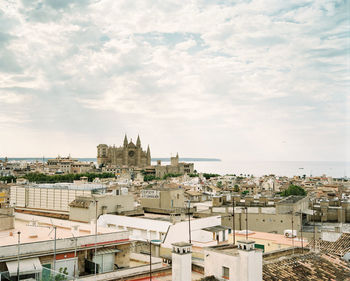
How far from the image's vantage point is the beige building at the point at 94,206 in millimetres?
22891

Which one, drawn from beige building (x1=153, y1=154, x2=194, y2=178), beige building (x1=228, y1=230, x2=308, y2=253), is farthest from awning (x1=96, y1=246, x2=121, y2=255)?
beige building (x1=153, y1=154, x2=194, y2=178)

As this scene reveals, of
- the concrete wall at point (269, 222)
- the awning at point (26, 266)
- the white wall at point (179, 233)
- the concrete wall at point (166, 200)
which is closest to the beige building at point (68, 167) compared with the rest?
the concrete wall at point (166, 200)

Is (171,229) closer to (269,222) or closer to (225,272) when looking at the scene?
(225,272)

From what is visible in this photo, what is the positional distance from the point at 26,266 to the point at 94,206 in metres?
12.1

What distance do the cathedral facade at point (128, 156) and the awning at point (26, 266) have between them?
170460mm

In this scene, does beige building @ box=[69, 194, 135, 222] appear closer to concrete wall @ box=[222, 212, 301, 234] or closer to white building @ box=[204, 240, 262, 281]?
concrete wall @ box=[222, 212, 301, 234]

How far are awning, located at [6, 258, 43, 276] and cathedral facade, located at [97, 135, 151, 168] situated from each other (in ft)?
559

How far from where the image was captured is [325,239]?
21.7 metres

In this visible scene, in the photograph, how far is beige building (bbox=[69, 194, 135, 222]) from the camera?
75.1 feet

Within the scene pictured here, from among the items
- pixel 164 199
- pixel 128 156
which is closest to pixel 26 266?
pixel 164 199

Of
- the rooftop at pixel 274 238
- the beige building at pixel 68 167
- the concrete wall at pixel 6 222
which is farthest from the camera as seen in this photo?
the beige building at pixel 68 167

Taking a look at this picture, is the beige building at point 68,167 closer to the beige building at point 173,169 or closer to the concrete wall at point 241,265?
the beige building at point 173,169

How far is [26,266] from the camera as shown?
11016 mm

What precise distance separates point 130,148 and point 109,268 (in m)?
171
